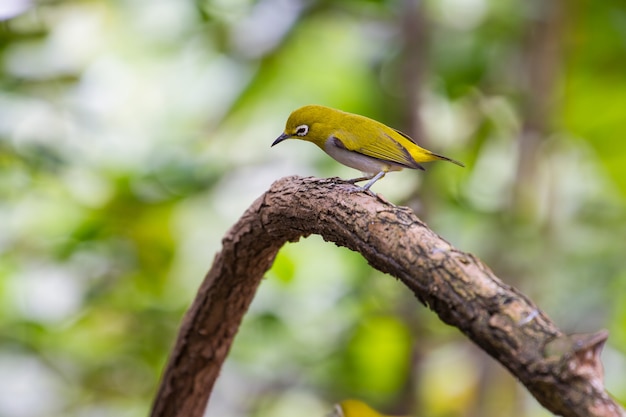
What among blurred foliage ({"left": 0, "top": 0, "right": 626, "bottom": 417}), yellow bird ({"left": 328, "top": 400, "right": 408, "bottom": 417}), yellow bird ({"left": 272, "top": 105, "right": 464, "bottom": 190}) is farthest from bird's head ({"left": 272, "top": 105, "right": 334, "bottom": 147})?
blurred foliage ({"left": 0, "top": 0, "right": 626, "bottom": 417})

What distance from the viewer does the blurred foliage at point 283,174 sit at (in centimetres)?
208

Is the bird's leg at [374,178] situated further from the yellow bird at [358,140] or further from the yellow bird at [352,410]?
the yellow bird at [352,410]

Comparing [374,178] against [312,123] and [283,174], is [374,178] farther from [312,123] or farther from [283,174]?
[283,174]

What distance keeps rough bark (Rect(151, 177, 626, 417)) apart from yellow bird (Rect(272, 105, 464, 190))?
5 centimetres

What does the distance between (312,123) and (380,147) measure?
0.36ft

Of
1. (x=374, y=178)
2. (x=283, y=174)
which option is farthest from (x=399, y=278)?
(x=283, y=174)

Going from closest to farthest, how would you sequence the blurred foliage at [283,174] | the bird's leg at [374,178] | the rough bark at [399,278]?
the rough bark at [399,278], the bird's leg at [374,178], the blurred foliage at [283,174]

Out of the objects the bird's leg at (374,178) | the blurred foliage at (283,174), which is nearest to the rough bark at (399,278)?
the bird's leg at (374,178)

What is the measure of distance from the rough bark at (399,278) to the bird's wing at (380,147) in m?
0.05

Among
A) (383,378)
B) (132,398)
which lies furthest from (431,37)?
(132,398)

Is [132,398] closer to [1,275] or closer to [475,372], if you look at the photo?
[1,275]

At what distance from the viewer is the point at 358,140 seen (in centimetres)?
101

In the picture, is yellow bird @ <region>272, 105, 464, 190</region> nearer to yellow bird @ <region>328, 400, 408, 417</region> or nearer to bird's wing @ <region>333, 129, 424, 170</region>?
bird's wing @ <region>333, 129, 424, 170</region>

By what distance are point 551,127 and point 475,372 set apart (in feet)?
2.82
